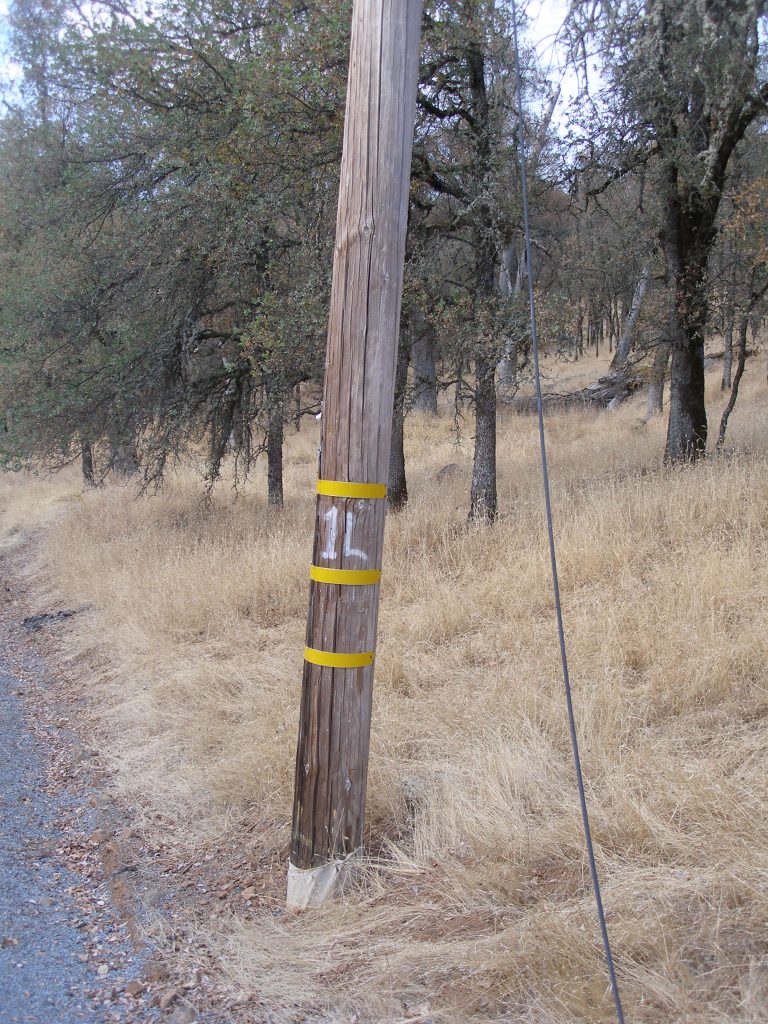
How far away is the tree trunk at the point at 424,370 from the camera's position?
1055 centimetres

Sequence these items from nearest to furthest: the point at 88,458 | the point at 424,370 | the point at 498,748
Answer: the point at 498,748 → the point at 88,458 → the point at 424,370

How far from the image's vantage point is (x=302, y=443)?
953 inches

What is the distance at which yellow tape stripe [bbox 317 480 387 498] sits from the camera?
11.9 ft

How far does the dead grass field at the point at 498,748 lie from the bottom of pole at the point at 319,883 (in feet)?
0.24

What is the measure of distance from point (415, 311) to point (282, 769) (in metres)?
7.01

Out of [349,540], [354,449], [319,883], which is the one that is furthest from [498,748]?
[354,449]

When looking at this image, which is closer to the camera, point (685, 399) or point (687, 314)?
point (687, 314)

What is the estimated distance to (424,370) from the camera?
18.3 metres

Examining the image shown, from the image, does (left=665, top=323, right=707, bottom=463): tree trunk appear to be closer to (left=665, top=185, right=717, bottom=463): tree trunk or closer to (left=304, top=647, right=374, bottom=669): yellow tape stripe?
(left=665, top=185, right=717, bottom=463): tree trunk

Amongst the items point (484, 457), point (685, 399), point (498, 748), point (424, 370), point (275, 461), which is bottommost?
point (498, 748)

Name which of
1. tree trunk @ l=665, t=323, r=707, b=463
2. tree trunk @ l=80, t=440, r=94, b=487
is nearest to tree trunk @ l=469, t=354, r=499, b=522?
tree trunk @ l=665, t=323, r=707, b=463

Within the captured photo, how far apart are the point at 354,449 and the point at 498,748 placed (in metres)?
1.83

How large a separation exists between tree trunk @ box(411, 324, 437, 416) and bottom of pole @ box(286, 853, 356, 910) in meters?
6.85

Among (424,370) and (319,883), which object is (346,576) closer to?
(319,883)
